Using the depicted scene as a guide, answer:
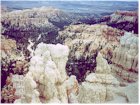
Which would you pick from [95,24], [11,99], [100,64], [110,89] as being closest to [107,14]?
[95,24]

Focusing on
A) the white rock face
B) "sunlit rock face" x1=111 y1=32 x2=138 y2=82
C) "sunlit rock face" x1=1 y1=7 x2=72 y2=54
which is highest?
"sunlit rock face" x1=1 y1=7 x2=72 y2=54

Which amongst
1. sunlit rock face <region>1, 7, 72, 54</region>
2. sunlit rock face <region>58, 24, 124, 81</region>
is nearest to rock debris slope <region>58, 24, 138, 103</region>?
sunlit rock face <region>58, 24, 124, 81</region>

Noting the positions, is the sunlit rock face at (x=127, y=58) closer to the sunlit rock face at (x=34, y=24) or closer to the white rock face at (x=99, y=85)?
the white rock face at (x=99, y=85)

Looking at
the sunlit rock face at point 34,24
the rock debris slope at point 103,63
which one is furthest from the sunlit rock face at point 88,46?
the sunlit rock face at point 34,24

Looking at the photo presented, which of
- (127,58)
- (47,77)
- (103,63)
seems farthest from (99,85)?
(47,77)

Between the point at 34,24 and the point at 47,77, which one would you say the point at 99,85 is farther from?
the point at 34,24

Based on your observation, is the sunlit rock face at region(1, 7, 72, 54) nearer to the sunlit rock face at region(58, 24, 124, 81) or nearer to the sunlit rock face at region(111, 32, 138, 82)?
the sunlit rock face at region(58, 24, 124, 81)
